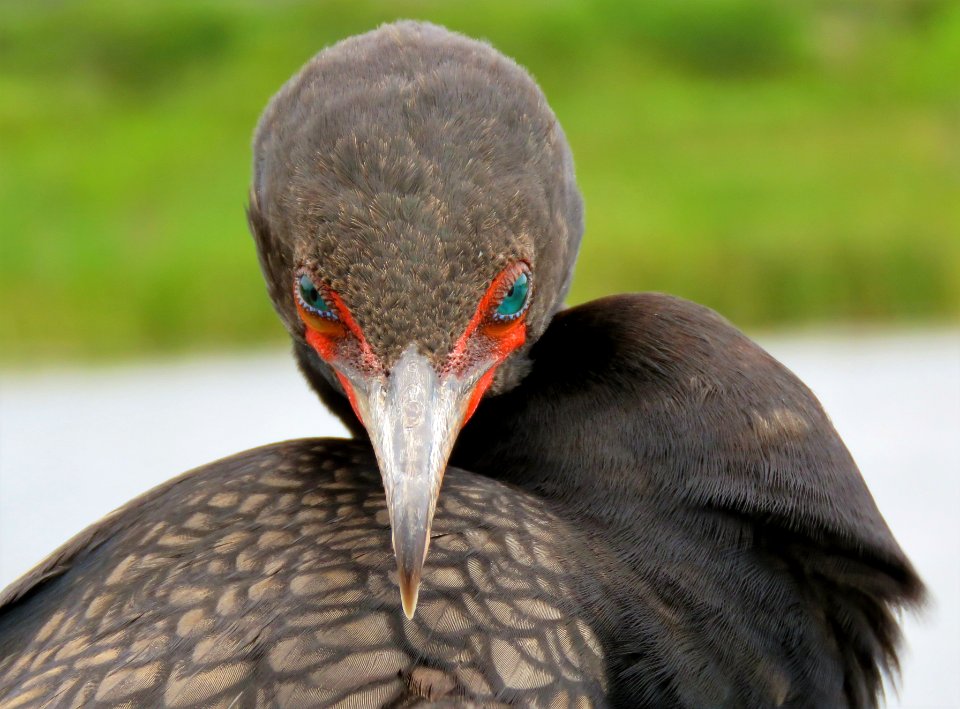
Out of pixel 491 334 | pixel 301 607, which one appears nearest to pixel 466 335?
pixel 491 334

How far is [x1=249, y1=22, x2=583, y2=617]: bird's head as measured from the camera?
2193mm

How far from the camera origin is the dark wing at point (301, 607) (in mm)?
2047

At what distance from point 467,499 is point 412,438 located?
0.32m

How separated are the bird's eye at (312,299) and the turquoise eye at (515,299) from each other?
0.30 meters

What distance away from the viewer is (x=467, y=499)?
2.36m

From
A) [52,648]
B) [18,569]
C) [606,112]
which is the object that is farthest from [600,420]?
[606,112]

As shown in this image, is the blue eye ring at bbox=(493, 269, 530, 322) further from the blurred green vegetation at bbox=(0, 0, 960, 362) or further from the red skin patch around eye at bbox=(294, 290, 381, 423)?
the blurred green vegetation at bbox=(0, 0, 960, 362)

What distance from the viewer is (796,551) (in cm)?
246

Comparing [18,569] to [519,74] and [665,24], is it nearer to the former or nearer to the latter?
[519,74]

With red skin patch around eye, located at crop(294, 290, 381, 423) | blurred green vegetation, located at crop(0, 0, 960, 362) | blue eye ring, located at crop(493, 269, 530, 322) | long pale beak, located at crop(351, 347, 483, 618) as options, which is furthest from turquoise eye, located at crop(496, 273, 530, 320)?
blurred green vegetation, located at crop(0, 0, 960, 362)

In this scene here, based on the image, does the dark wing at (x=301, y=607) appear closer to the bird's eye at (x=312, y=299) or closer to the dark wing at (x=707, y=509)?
the dark wing at (x=707, y=509)

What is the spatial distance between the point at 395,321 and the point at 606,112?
8076 mm

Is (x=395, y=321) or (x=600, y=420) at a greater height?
(x=395, y=321)

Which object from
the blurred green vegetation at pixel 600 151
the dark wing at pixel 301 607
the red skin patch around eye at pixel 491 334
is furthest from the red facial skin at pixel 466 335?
the blurred green vegetation at pixel 600 151
